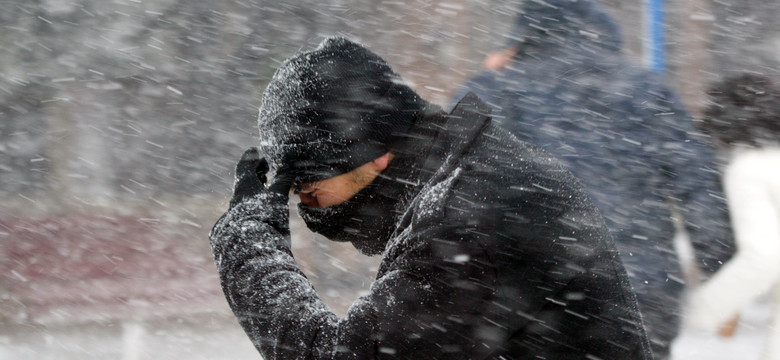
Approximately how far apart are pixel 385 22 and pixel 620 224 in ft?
12.2

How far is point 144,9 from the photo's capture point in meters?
5.70

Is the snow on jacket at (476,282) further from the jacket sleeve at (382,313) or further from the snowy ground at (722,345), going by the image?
the snowy ground at (722,345)

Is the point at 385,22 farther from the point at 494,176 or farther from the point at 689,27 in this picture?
the point at 494,176

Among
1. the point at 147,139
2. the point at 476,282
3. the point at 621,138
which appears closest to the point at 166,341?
the point at 147,139

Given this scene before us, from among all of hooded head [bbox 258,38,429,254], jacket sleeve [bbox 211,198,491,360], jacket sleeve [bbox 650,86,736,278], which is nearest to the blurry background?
jacket sleeve [bbox 650,86,736,278]

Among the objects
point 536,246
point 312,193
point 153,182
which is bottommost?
point 153,182

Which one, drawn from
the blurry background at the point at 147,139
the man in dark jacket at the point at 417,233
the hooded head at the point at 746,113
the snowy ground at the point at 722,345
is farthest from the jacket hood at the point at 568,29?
the blurry background at the point at 147,139

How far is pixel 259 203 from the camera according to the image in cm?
182

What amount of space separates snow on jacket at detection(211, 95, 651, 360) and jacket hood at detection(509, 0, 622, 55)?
1149 millimetres

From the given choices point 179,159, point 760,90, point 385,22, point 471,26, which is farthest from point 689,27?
point 179,159

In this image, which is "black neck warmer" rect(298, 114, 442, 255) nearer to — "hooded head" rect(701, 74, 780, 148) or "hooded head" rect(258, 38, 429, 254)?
"hooded head" rect(258, 38, 429, 254)

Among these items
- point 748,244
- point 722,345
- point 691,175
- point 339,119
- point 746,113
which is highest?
point 339,119

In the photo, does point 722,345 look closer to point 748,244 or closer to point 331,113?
point 748,244

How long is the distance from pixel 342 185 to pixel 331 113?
0.65 ft
